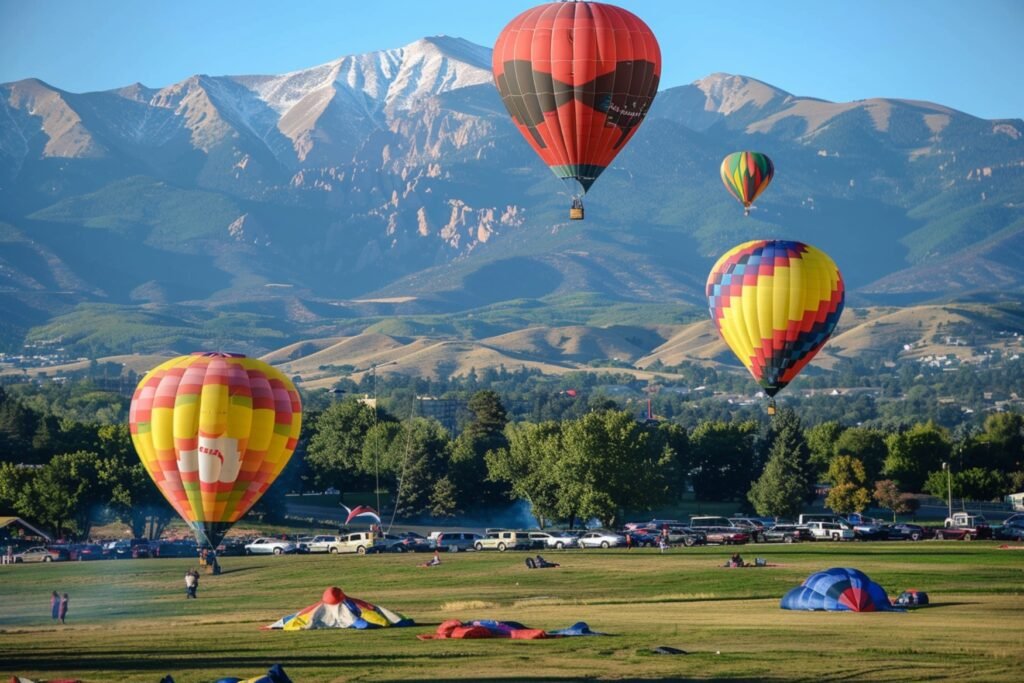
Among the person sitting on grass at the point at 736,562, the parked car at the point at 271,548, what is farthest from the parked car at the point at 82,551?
the person sitting on grass at the point at 736,562

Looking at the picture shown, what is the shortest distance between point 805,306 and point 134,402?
3236 centimetres

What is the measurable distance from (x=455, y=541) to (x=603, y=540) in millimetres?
7741

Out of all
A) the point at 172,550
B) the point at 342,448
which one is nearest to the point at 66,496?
the point at 172,550

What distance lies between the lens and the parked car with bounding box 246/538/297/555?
322 feet

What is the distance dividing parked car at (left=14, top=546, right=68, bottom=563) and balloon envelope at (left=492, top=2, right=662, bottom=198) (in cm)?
3602

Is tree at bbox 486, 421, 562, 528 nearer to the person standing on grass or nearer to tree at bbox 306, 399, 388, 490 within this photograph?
tree at bbox 306, 399, 388, 490

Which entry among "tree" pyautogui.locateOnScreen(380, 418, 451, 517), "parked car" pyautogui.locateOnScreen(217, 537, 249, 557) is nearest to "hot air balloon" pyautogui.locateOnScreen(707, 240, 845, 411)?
"parked car" pyautogui.locateOnScreen(217, 537, 249, 557)

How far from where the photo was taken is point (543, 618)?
59.6 meters

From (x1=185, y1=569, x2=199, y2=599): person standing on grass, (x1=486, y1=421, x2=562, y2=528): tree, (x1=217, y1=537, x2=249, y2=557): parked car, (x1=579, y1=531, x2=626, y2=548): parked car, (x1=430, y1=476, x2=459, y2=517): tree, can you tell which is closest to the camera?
(x1=185, y1=569, x2=199, y2=599): person standing on grass

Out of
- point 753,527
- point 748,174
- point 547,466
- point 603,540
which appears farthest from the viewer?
point 748,174

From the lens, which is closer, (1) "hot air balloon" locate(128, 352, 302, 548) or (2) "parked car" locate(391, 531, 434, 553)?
(1) "hot air balloon" locate(128, 352, 302, 548)

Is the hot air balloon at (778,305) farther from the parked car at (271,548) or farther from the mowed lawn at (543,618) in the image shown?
the parked car at (271,548)

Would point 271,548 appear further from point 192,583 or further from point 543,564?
point 192,583

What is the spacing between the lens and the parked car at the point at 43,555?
312 feet
